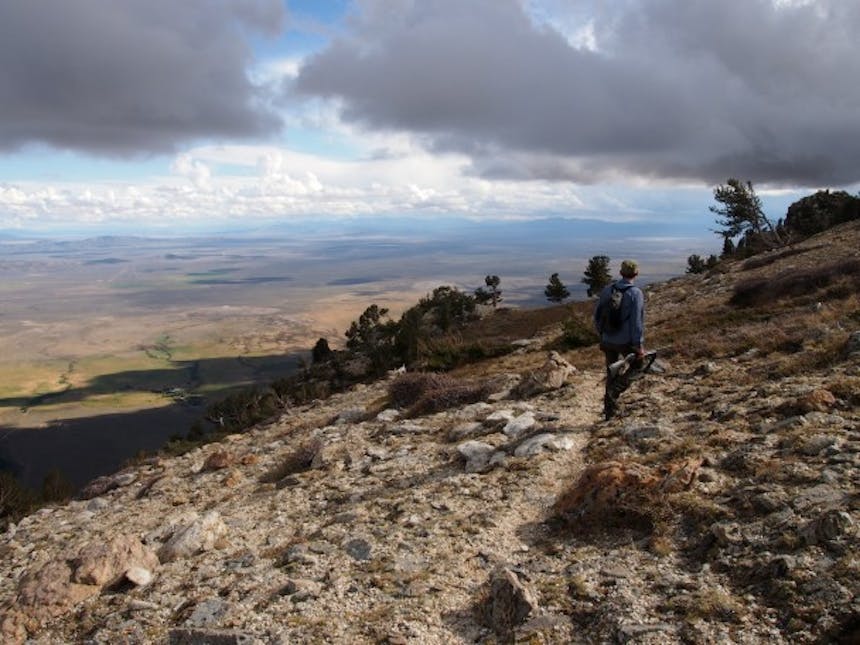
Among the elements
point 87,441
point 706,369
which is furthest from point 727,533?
point 87,441

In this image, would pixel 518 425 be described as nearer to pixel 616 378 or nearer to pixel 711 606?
pixel 616 378

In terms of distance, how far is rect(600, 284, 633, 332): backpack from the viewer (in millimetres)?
10391

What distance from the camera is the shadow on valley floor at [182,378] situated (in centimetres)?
14712

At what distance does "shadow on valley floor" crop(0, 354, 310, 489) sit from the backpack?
41.7 metres

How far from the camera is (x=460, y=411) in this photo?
1355 cm

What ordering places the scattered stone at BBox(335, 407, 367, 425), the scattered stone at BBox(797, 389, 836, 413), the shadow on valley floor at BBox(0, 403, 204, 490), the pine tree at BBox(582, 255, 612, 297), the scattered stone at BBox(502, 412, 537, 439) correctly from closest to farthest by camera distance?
the scattered stone at BBox(797, 389, 836, 413) < the scattered stone at BBox(502, 412, 537, 439) < the scattered stone at BBox(335, 407, 367, 425) < the pine tree at BBox(582, 255, 612, 297) < the shadow on valley floor at BBox(0, 403, 204, 490)

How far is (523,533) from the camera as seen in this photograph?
713 centimetres

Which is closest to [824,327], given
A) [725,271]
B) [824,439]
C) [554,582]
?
[824,439]

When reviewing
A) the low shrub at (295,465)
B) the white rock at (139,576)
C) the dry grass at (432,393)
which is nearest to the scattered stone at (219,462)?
the low shrub at (295,465)

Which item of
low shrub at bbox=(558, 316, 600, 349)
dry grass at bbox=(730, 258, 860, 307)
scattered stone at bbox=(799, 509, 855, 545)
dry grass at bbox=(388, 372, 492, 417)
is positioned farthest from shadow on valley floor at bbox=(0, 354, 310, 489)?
scattered stone at bbox=(799, 509, 855, 545)

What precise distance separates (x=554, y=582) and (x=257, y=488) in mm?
7198

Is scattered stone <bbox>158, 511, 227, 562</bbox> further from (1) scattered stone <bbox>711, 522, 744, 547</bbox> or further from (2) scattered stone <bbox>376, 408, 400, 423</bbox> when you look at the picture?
(1) scattered stone <bbox>711, 522, 744, 547</bbox>

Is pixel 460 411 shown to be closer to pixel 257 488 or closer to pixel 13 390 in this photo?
→ pixel 257 488

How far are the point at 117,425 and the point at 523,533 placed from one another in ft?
403
